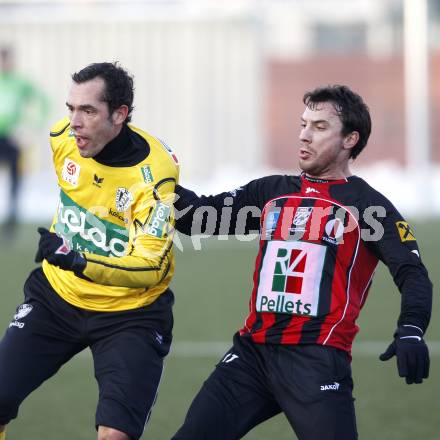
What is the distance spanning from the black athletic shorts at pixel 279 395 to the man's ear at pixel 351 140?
905mm

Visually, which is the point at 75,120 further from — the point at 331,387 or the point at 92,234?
the point at 331,387

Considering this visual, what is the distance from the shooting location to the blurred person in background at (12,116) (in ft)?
59.2

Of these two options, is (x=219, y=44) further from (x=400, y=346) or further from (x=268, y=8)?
(x=400, y=346)

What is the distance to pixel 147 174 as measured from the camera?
5.19m

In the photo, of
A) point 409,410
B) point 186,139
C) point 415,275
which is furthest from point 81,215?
point 186,139

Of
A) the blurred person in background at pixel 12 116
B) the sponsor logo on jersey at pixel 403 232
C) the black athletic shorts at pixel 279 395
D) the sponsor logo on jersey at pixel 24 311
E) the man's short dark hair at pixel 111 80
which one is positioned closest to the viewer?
the black athletic shorts at pixel 279 395

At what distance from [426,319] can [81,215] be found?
5.51ft

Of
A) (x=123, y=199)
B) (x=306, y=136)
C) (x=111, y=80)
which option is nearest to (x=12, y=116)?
(x=111, y=80)

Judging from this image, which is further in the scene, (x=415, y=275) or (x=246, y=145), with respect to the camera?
(x=246, y=145)

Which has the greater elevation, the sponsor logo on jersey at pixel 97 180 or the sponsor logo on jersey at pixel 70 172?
the sponsor logo on jersey at pixel 70 172

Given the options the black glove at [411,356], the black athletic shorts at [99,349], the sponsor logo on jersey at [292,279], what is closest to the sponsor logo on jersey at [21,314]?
the black athletic shorts at [99,349]

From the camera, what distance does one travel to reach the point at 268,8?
41656mm

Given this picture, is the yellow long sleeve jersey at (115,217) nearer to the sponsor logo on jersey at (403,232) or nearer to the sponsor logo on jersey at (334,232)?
the sponsor logo on jersey at (334,232)

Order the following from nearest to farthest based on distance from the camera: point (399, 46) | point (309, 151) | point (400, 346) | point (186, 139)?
point (400, 346), point (309, 151), point (186, 139), point (399, 46)
